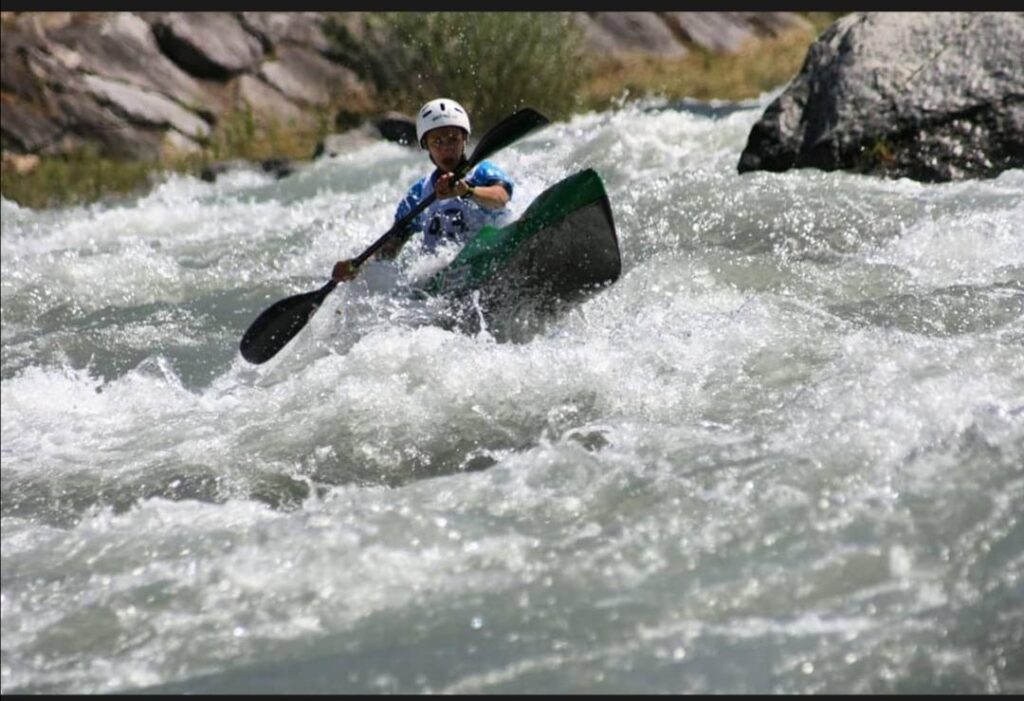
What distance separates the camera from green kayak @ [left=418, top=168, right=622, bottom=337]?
6.04 m

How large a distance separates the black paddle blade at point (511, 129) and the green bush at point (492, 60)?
908cm

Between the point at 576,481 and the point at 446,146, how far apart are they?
2.49 metres

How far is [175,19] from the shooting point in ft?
56.0

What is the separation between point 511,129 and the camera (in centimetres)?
656

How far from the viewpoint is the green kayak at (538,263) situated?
6.04 m

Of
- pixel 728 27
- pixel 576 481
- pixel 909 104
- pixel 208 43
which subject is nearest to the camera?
pixel 576 481

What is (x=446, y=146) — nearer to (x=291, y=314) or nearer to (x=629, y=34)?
(x=291, y=314)

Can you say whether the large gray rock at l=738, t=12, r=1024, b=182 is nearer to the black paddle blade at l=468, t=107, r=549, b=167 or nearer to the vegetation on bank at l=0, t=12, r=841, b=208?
the black paddle blade at l=468, t=107, r=549, b=167

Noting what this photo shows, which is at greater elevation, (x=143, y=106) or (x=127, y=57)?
(x=127, y=57)

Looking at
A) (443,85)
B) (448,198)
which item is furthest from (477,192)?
(443,85)

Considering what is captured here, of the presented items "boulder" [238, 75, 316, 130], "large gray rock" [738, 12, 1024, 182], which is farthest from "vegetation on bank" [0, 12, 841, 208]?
"large gray rock" [738, 12, 1024, 182]

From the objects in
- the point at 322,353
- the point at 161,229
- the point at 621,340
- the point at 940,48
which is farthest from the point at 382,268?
the point at 161,229

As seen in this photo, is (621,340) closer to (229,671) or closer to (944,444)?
(944,444)

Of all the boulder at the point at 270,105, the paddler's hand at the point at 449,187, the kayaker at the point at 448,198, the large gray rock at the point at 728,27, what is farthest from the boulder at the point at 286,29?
the paddler's hand at the point at 449,187
